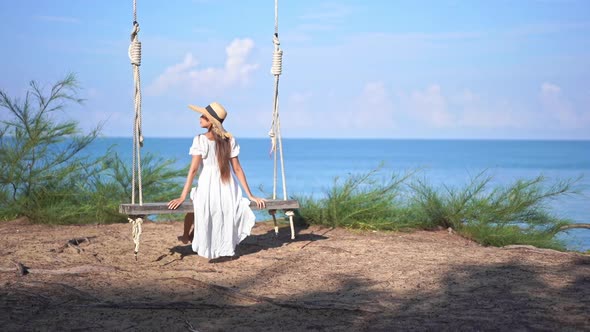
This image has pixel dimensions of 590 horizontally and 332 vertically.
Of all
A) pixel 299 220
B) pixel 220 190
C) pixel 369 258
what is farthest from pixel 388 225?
pixel 220 190

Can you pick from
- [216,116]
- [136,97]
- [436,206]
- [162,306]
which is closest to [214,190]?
[216,116]

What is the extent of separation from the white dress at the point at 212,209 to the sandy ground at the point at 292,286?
6.7 inches

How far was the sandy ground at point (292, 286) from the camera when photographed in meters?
4.75

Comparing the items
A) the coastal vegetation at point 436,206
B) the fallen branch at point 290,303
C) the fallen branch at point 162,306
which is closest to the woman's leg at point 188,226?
the fallen branch at point 290,303

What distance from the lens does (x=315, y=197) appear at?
9.13 m

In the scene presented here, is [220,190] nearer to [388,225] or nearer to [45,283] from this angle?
[45,283]

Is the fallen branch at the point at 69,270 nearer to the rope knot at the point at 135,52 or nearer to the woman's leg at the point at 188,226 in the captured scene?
the woman's leg at the point at 188,226

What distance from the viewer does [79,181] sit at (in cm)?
957

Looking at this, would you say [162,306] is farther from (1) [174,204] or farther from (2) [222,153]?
(2) [222,153]

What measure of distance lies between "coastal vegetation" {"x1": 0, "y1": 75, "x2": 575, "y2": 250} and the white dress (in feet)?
6.97

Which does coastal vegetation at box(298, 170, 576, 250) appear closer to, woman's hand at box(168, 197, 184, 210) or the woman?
the woman

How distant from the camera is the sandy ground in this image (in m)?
4.75

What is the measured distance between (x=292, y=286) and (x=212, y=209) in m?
→ 1.18

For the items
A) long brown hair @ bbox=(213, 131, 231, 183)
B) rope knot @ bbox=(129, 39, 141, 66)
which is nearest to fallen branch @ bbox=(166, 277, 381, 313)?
long brown hair @ bbox=(213, 131, 231, 183)
